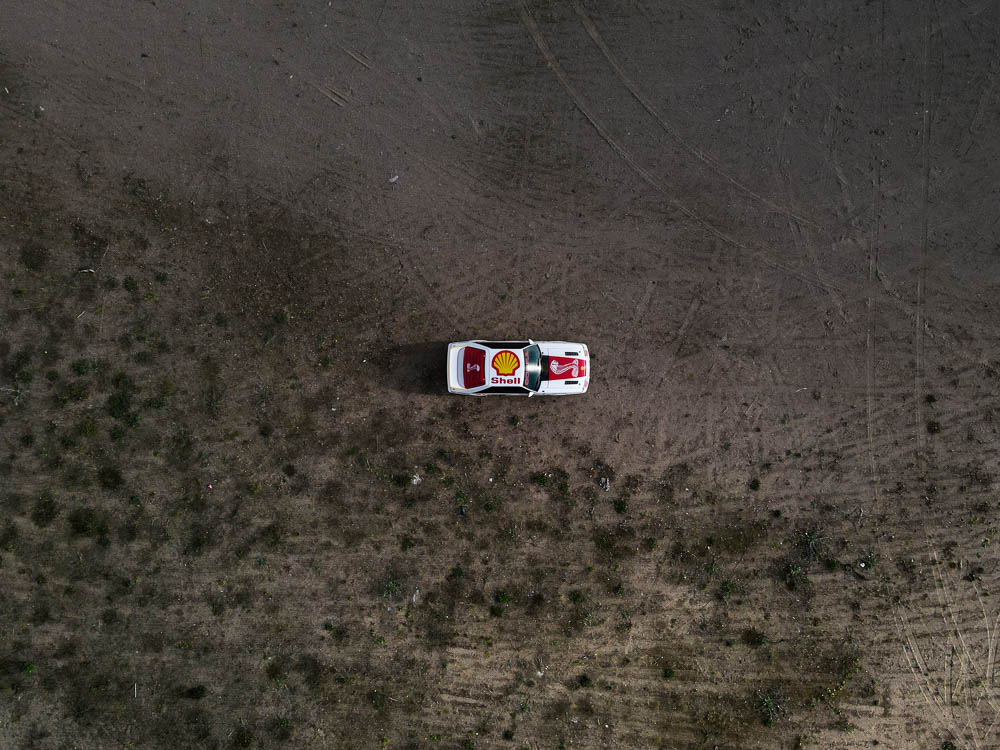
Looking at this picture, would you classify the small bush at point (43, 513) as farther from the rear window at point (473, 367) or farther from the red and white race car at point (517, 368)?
the rear window at point (473, 367)

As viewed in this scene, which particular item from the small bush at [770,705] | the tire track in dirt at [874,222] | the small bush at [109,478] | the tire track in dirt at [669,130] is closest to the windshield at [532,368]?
the tire track in dirt at [669,130]

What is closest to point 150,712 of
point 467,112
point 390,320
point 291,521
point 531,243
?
point 291,521

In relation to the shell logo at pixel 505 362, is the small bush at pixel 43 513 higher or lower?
lower

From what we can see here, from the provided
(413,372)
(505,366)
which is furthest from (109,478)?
(505,366)

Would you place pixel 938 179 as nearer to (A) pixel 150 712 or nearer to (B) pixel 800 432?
(B) pixel 800 432

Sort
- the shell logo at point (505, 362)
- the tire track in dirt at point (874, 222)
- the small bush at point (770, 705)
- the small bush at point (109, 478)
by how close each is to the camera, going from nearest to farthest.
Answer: the shell logo at point (505, 362), the small bush at point (109, 478), the small bush at point (770, 705), the tire track in dirt at point (874, 222)

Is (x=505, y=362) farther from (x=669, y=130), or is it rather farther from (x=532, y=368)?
(x=669, y=130)

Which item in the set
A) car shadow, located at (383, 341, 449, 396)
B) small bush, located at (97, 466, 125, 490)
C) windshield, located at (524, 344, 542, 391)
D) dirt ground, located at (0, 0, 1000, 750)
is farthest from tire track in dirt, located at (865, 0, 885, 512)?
small bush, located at (97, 466, 125, 490)
